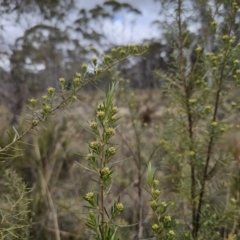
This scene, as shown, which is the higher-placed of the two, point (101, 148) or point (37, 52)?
point (37, 52)

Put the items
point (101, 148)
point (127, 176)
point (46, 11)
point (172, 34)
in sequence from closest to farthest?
point (101, 148)
point (172, 34)
point (127, 176)
point (46, 11)

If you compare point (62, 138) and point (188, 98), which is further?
point (62, 138)

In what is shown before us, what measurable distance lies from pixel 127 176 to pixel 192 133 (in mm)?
1637

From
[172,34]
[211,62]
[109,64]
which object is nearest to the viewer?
[109,64]

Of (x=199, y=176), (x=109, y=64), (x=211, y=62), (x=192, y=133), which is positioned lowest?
(x=199, y=176)

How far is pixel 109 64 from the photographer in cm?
111

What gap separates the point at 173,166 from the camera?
1752mm

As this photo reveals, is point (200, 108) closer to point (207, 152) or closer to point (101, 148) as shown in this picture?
point (207, 152)

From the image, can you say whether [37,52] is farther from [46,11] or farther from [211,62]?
[211,62]

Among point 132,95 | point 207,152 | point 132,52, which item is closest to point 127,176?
point 132,95

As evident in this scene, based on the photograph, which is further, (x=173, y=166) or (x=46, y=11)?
(x=46, y=11)

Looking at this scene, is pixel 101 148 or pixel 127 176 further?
pixel 127 176

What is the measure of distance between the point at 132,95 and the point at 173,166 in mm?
875

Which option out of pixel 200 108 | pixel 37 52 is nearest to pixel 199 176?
pixel 200 108
